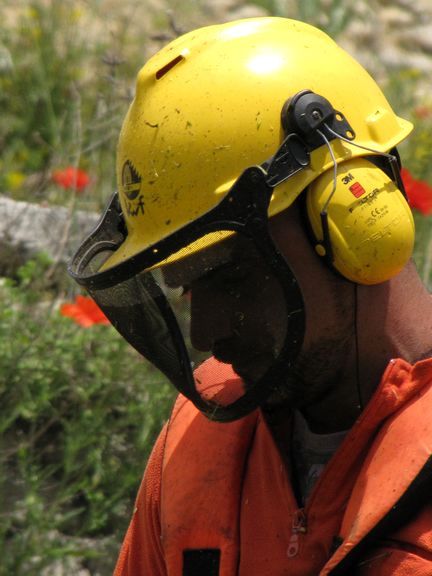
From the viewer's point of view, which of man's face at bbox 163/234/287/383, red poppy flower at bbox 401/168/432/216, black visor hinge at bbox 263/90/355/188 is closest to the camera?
black visor hinge at bbox 263/90/355/188

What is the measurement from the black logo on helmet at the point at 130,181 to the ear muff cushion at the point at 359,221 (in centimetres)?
36

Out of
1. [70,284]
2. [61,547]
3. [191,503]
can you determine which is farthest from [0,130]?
[191,503]

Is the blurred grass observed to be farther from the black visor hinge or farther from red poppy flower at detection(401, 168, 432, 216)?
the black visor hinge

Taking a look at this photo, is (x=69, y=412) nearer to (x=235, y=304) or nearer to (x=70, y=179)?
(x=70, y=179)

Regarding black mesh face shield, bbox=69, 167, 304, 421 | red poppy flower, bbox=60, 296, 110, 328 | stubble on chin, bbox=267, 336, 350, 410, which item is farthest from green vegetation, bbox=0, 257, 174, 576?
stubble on chin, bbox=267, 336, 350, 410

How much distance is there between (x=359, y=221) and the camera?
2.64 metres

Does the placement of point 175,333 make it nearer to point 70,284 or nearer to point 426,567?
point 426,567

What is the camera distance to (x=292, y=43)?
2.71 metres

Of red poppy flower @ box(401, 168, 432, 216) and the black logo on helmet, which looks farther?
red poppy flower @ box(401, 168, 432, 216)

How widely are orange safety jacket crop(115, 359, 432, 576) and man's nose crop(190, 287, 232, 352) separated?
215 mm

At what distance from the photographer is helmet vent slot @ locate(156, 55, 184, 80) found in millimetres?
2725

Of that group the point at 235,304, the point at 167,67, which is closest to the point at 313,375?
the point at 235,304

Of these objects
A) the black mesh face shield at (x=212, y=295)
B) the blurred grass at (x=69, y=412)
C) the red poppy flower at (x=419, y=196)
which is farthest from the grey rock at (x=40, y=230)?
the black mesh face shield at (x=212, y=295)

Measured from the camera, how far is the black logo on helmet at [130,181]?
8.96ft
